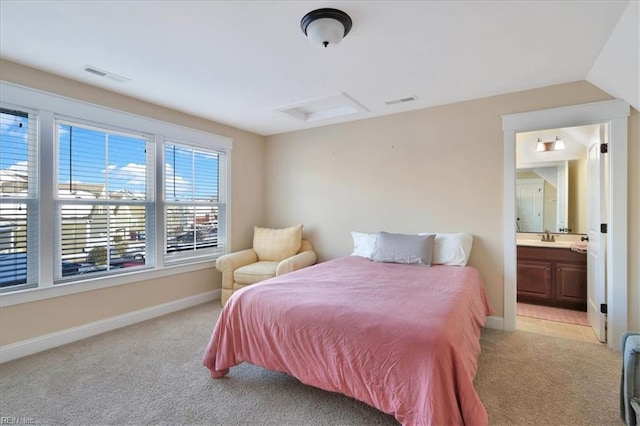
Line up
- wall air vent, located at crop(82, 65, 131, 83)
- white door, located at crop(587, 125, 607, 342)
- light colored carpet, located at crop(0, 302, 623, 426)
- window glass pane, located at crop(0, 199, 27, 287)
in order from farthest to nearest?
white door, located at crop(587, 125, 607, 342) → wall air vent, located at crop(82, 65, 131, 83) → window glass pane, located at crop(0, 199, 27, 287) → light colored carpet, located at crop(0, 302, 623, 426)

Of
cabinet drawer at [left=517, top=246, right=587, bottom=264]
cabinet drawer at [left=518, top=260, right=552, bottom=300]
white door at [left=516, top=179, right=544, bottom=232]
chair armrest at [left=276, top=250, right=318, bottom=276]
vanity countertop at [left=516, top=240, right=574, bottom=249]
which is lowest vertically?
cabinet drawer at [left=518, top=260, right=552, bottom=300]

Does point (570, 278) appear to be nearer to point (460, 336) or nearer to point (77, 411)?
point (460, 336)

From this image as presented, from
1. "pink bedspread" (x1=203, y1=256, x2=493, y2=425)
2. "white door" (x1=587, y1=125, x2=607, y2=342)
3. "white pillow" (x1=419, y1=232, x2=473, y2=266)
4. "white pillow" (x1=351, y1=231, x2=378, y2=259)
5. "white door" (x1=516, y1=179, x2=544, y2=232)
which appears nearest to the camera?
"pink bedspread" (x1=203, y1=256, x2=493, y2=425)

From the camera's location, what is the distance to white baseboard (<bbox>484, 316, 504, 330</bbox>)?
9.82 feet

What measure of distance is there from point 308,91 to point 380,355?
2492 mm

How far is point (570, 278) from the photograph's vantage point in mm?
3510

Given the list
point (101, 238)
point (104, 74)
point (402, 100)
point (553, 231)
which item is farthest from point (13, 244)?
point (553, 231)

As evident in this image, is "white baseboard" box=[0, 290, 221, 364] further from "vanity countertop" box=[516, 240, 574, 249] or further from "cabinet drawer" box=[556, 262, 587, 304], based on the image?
"cabinet drawer" box=[556, 262, 587, 304]

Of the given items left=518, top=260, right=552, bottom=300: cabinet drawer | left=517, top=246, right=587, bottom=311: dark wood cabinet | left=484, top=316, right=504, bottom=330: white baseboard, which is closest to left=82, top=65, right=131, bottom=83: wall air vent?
left=484, top=316, right=504, bottom=330: white baseboard

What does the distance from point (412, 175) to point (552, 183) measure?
87.9 inches

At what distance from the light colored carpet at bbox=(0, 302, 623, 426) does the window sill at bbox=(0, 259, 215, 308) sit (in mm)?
470

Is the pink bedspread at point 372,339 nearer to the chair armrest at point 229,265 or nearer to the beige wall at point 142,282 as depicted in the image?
the chair armrest at point 229,265

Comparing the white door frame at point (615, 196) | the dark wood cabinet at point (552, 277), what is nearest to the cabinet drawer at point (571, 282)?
the dark wood cabinet at point (552, 277)

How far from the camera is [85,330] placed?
9.12 ft
